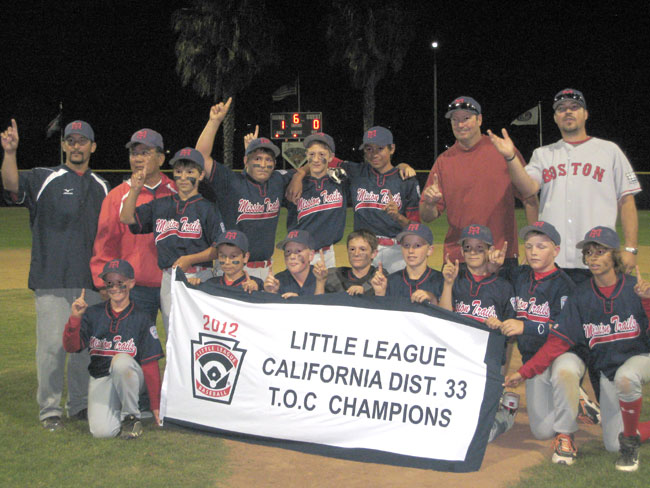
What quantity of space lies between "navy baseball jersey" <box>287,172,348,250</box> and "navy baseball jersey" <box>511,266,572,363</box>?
6.81ft

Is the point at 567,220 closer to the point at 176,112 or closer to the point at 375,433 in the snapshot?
the point at 375,433

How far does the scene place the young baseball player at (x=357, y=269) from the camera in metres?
6.10

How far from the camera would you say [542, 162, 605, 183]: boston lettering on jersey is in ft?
18.9

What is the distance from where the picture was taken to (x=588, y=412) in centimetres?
576

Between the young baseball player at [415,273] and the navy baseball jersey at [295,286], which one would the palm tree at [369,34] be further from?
the young baseball player at [415,273]

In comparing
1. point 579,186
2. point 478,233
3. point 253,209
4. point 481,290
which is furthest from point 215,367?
→ point 579,186

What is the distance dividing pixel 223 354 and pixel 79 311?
→ 3.70 feet

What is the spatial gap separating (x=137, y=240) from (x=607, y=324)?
372cm

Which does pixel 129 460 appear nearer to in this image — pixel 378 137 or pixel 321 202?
pixel 321 202

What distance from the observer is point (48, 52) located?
5519 cm

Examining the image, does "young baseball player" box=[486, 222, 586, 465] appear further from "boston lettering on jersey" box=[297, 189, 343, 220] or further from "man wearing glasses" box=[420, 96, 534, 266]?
"boston lettering on jersey" box=[297, 189, 343, 220]

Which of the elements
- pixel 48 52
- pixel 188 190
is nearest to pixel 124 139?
pixel 48 52

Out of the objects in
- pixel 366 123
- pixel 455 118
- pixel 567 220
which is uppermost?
pixel 366 123

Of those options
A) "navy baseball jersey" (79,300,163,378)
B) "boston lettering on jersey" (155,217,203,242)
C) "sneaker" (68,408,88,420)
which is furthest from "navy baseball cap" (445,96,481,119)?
"sneaker" (68,408,88,420)
